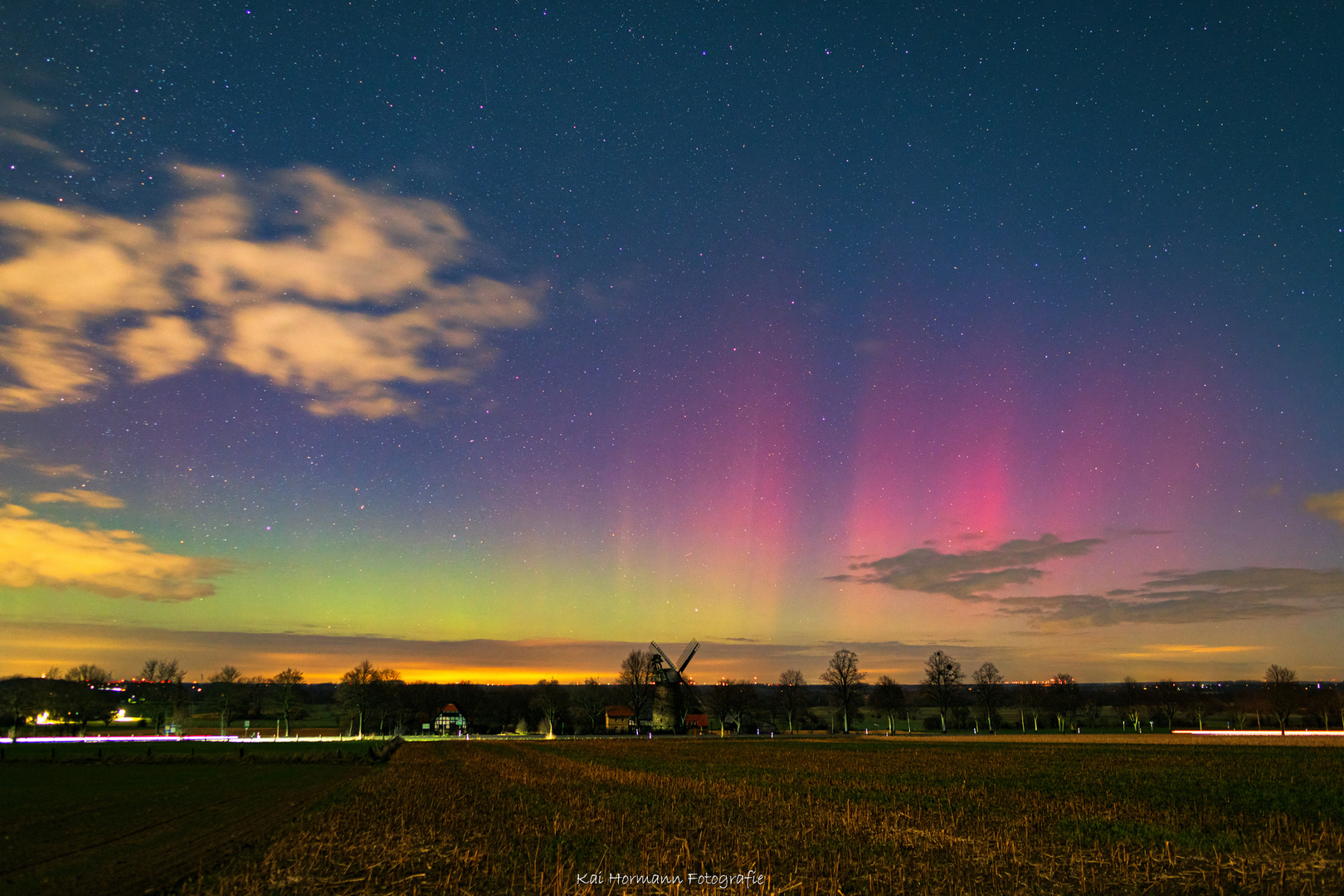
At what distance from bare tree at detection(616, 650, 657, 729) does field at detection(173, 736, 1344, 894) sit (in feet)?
365

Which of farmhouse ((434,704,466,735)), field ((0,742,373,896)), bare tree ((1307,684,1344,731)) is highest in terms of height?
field ((0,742,373,896))

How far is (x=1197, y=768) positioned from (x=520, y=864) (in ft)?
146

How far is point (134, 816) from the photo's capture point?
3088 centimetres

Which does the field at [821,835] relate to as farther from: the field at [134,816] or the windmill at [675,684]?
the windmill at [675,684]

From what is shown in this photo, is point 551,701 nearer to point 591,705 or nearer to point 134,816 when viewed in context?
point 591,705

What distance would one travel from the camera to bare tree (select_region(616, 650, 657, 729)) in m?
152

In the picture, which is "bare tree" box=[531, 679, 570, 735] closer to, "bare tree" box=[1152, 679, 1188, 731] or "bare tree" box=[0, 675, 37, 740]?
"bare tree" box=[0, 675, 37, 740]

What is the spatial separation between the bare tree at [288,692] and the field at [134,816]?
108467mm

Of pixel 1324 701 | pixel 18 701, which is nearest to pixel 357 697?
pixel 18 701

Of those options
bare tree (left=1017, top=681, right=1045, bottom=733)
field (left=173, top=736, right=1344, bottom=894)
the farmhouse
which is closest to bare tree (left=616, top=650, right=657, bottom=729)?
the farmhouse

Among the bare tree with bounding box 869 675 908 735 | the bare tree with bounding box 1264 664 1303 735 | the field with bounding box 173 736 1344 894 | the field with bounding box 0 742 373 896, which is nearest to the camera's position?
the field with bounding box 173 736 1344 894

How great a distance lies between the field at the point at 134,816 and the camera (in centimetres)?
1962

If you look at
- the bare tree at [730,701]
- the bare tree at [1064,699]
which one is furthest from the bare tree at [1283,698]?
the bare tree at [730,701]

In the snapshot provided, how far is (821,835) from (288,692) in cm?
17708
